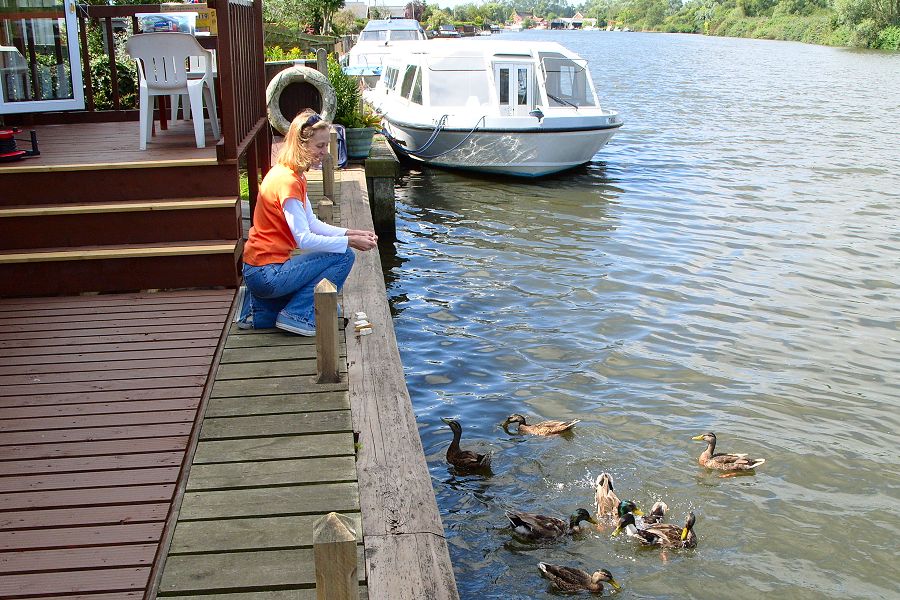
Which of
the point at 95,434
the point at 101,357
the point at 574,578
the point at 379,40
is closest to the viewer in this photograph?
the point at 95,434

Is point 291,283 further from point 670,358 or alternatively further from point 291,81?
point 291,81

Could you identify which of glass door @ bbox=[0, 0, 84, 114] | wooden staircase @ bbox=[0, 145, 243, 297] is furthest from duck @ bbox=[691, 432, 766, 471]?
glass door @ bbox=[0, 0, 84, 114]

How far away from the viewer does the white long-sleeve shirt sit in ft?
19.8

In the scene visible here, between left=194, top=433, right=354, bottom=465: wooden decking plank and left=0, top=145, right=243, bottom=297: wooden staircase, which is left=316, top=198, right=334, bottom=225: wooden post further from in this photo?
left=194, top=433, right=354, bottom=465: wooden decking plank

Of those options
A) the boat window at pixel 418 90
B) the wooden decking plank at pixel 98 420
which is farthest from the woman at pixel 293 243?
the boat window at pixel 418 90

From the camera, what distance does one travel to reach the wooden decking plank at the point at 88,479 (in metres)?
4.41

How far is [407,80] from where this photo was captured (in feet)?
64.8

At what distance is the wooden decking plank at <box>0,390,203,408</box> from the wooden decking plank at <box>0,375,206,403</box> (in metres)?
0.04

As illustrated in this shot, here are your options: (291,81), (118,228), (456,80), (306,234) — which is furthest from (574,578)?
(456,80)

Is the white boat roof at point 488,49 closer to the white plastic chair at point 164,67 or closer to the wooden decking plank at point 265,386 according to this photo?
the white plastic chair at point 164,67

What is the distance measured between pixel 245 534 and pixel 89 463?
115cm

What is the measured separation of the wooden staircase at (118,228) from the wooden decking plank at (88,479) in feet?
9.38

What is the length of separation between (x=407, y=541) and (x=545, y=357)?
5452mm

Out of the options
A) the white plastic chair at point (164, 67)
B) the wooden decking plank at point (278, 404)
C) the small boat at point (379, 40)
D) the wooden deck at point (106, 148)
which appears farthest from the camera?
the small boat at point (379, 40)
